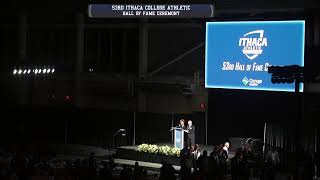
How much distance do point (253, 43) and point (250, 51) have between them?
1.23ft

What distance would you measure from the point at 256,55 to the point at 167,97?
31.3 feet

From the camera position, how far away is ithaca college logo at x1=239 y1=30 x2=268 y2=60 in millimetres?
25484

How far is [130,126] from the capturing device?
100.0 feet

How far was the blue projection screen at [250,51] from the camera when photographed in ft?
81.0

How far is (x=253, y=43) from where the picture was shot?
25656 mm

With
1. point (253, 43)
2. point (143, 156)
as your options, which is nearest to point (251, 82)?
point (253, 43)

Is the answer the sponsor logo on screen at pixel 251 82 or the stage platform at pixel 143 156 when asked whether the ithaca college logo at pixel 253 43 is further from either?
the stage platform at pixel 143 156

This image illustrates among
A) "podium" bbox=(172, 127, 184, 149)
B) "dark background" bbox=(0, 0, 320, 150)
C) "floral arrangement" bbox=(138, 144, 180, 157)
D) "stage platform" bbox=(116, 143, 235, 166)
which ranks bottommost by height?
"stage platform" bbox=(116, 143, 235, 166)

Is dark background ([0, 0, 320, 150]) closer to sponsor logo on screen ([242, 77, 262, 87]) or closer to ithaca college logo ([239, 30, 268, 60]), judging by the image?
ithaca college logo ([239, 30, 268, 60])

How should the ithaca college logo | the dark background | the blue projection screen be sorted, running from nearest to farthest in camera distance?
the blue projection screen, the ithaca college logo, the dark background

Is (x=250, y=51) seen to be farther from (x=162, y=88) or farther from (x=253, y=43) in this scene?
(x=162, y=88)

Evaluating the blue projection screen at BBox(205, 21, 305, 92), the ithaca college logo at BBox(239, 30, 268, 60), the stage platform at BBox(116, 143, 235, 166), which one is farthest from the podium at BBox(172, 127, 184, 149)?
the ithaca college logo at BBox(239, 30, 268, 60)

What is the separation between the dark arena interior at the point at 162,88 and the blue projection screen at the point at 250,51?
4 cm

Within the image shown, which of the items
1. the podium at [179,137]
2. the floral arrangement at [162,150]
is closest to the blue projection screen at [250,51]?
the podium at [179,137]
